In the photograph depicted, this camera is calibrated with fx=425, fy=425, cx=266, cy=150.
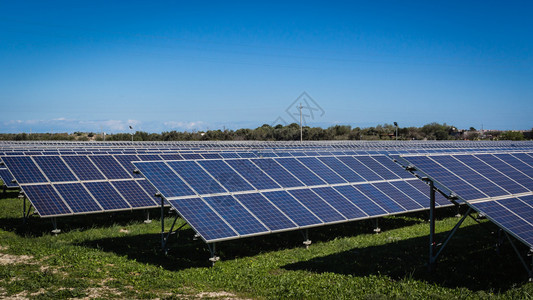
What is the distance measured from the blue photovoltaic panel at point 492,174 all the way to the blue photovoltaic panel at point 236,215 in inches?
276

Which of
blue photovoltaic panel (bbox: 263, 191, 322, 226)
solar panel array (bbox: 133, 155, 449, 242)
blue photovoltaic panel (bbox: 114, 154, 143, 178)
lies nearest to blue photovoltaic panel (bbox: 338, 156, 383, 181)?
solar panel array (bbox: 133, 155, 449, 242)

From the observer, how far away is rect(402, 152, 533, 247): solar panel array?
34.3ft

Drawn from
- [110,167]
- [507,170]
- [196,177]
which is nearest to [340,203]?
[196,177]

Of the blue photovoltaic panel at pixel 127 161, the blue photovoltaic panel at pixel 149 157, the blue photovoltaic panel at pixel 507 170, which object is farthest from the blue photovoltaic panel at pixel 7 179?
the blue photovoltaic panel at pixel 507 170

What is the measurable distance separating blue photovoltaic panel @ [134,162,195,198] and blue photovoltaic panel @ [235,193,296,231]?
186cm

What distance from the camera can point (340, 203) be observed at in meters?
16.0

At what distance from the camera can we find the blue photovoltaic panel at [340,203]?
15.5 metres

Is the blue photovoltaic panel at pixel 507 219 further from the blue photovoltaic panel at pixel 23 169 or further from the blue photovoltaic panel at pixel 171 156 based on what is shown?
the blue photovoltaic panel at pixel 23 169

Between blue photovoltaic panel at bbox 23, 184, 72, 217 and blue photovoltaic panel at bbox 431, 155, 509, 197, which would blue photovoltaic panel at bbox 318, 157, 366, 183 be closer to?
blue photovoltaic panel at bbox 431, 155, 509, 197

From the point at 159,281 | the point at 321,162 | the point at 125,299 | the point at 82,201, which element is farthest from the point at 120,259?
the point at 321,162

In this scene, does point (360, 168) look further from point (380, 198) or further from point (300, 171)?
A: point (300, 171)

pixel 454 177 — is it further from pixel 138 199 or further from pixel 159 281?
pixel 138 199

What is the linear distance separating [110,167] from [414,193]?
47.4 feet

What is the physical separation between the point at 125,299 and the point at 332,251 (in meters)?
7.01
